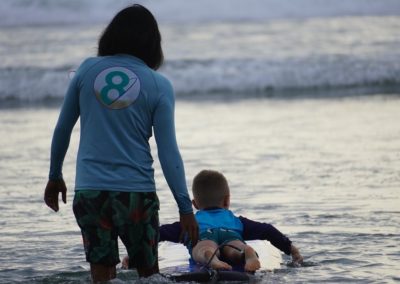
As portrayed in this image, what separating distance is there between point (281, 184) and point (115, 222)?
4431 millimetres

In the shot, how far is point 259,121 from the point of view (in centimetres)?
1348

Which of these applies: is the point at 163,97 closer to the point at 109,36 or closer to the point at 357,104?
the point at 109,36

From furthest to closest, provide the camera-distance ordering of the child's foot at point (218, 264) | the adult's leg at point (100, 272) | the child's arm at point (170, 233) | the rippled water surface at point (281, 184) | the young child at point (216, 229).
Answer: the rippled water surface at point (281, 184)
the child's arm at point (170, 233)
the young child at point (216, 229)
the child's foot at point (218, 264)
the adult's leg at point (100, 272)

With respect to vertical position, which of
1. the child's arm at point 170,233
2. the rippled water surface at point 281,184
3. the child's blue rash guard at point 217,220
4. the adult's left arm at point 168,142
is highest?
the adult's left arm at point 168,142

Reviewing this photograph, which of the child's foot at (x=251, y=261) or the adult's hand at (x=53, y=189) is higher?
the adult's hand at (x=53, y=189)

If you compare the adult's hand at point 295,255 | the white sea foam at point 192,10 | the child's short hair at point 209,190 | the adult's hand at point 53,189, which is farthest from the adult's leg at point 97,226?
the white sea foam at point 192,10

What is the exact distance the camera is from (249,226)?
6195mm

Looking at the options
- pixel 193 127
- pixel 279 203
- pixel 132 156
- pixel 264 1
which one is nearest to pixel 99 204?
pixel 132 156

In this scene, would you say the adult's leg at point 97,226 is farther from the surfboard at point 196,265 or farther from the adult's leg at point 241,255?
the adult's leg at point 241,255

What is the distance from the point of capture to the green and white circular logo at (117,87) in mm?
4684

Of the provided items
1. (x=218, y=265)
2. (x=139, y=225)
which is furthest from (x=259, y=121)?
(x=139, y=225)

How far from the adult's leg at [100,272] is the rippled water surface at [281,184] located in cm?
18

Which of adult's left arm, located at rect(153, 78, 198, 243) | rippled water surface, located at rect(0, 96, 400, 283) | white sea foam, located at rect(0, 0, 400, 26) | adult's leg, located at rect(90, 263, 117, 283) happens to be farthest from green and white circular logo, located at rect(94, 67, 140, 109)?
white sea foam, located at rect(0, 0, 400, 26)

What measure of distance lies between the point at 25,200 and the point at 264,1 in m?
22.9
